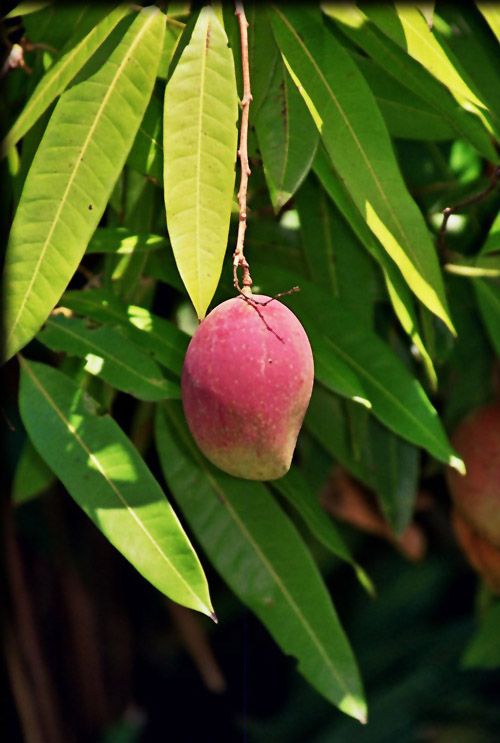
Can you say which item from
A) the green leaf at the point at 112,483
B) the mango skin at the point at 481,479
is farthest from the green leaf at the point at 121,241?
the mango skin at the point at 481,479

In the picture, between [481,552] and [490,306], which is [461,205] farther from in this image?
[481,552]

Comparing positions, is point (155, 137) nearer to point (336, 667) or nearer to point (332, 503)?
point (336, 667)

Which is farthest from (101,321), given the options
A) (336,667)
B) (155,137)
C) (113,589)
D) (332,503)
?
(113,589)

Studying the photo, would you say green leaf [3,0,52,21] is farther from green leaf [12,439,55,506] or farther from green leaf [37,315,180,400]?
green leaf [12,439,55,506]

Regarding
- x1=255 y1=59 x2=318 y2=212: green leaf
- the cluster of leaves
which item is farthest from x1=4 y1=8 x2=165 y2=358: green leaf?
x1=255 y1=59 x2=318 y2=212: green leaf

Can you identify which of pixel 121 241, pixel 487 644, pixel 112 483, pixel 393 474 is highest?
pixel 121 241

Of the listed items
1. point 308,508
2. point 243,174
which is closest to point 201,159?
point 243,174

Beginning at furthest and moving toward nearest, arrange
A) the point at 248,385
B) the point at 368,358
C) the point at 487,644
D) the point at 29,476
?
the point at 487,644, the point at 29,476, the point at 368,358, the point at 248,385
